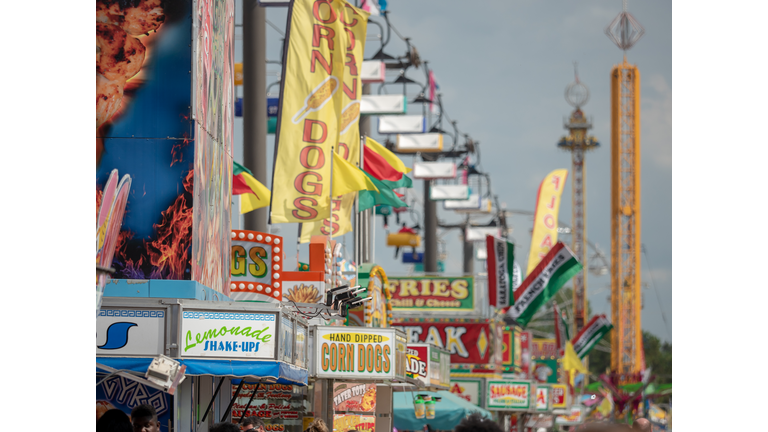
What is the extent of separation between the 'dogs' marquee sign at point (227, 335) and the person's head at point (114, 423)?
2.80 m

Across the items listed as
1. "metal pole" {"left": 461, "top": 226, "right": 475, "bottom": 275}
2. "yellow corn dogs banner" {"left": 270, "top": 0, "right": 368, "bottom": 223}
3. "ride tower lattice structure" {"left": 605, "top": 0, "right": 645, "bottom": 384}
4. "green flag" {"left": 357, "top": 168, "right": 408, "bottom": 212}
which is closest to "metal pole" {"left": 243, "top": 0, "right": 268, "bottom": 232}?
"yellow corn dogs banner" {"left": 270, "top": 0, "right": 368, "bottom": 223}

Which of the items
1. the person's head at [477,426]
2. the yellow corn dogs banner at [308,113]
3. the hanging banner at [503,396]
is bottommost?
the hanging banner at [503,396]

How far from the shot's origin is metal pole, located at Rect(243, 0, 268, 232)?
62.1ft

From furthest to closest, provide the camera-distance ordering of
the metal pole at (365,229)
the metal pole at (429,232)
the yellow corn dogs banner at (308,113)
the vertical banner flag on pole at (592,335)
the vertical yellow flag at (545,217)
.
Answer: the vertical banner flag on pole at (592,335) < the metal pole at (429,232) < the vertical yellow flag at (545,217) < the metal pole at (365,229) < the yellow corn dogs banner at (308,113)

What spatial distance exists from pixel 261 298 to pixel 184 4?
5.06m

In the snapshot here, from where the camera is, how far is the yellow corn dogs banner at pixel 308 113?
1609 cm

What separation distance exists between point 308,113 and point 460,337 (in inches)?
755

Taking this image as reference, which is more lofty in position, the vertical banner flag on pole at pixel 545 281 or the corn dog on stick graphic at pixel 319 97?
the corn dog on stick graphic at pixel 319 97

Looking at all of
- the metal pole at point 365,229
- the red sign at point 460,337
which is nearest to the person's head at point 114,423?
the metal pole at point 365,229

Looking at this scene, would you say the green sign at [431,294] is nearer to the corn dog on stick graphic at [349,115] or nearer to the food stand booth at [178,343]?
the corn dog on stick graphic at [349,115]

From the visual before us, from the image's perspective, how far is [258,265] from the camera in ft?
48.6

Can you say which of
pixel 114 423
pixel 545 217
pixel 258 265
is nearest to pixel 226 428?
pixel 114 423
